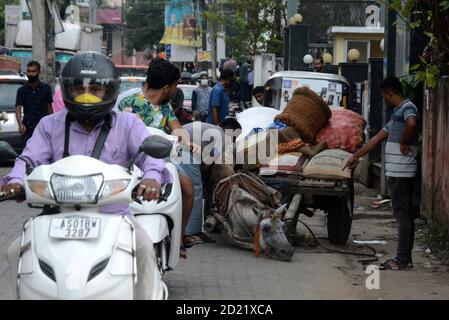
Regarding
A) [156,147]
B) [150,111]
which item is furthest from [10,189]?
[150,111]

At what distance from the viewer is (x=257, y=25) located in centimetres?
3488

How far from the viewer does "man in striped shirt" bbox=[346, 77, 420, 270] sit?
8.62 metres

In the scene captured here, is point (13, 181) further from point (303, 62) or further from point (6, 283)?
point (303, 62)

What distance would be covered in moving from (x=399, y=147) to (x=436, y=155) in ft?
7.59

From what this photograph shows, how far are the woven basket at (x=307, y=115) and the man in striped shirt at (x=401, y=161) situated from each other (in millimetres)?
1549

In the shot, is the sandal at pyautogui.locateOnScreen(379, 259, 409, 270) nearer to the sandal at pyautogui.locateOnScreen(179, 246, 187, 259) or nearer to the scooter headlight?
the sandal at pyautogui.locateOnScreen(179, 246, 187, 259)

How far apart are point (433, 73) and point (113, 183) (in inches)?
210

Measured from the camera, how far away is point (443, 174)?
10344 millimetres

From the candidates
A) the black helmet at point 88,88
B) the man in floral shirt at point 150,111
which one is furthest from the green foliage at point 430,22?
the black helmet at point 88,88

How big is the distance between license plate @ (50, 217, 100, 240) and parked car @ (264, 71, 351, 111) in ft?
38.6

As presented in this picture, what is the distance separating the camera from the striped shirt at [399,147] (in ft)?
28.4

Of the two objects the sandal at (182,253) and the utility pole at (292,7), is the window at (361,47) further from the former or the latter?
the sandal at (182,253)

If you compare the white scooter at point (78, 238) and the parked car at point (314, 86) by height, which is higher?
the parked car at point (314, 86)

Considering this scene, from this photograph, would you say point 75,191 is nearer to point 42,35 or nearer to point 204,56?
point 42,35
